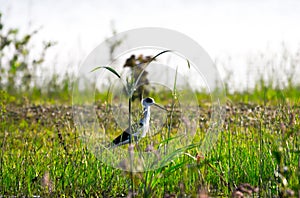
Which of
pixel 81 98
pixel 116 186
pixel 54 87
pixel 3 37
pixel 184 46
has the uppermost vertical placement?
pixel 3 37

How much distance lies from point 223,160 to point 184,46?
3.18ft

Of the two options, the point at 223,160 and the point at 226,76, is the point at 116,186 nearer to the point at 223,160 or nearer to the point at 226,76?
the point at 223,160

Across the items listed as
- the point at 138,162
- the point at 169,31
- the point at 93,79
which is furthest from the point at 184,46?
the point at 93,79

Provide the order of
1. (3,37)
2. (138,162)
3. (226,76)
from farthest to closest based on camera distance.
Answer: (226,76), (3,37), (138,162)

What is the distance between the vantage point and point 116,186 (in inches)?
113

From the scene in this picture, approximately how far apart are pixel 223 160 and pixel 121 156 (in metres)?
0.71

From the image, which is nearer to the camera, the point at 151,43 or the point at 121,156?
the point at 151,43

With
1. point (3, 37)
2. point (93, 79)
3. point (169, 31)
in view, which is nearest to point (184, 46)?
point (169, 31)

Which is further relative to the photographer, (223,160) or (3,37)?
(3,37)

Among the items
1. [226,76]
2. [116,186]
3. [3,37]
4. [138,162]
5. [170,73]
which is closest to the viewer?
[138,162]

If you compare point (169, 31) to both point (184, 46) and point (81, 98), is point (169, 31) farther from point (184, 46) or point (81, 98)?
point (81, 98)

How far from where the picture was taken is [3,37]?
25.6 ft

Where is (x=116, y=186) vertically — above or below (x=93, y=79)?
below

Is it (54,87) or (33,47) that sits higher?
(33,47)
